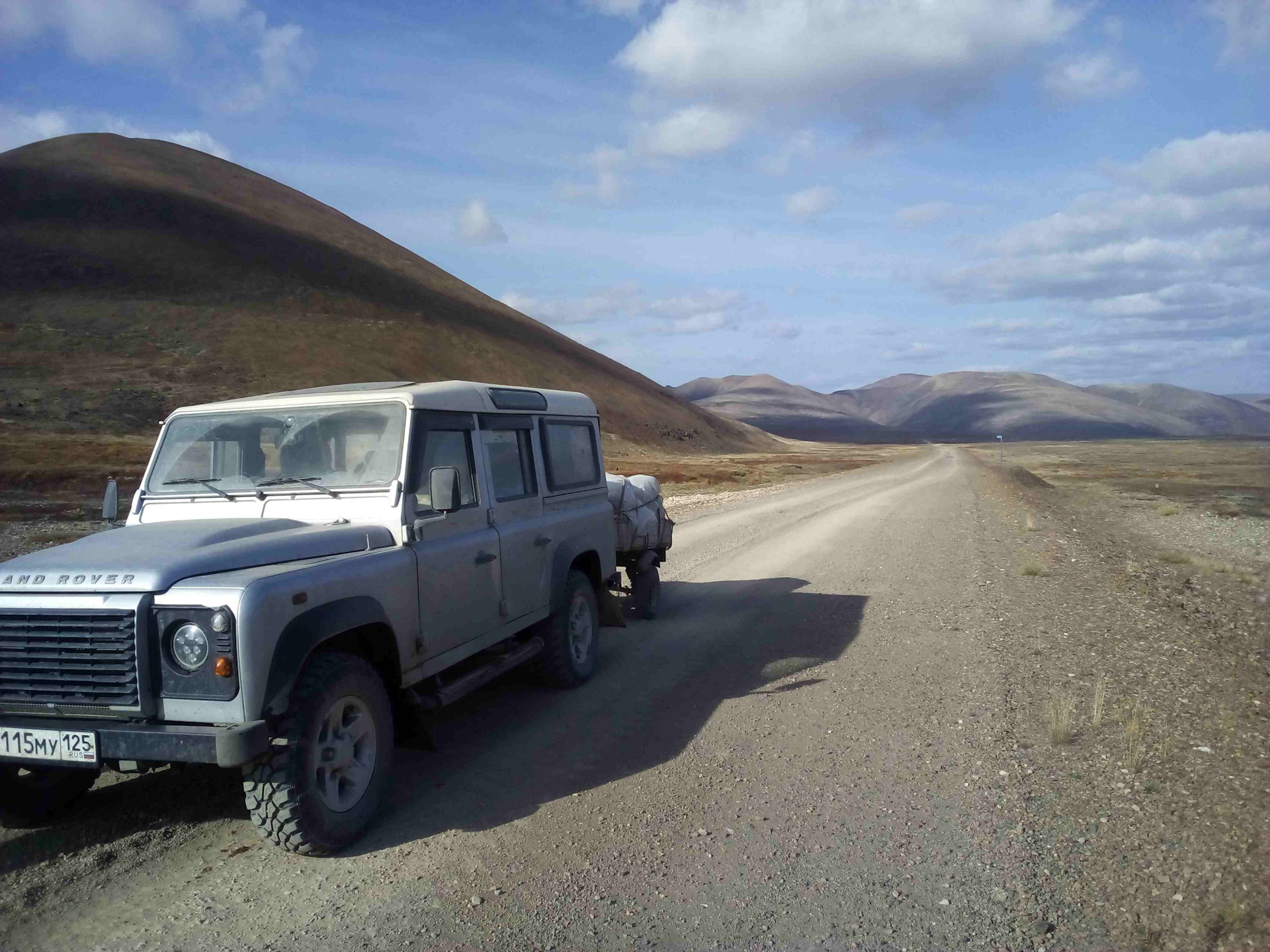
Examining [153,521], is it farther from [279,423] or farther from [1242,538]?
[1242,538]

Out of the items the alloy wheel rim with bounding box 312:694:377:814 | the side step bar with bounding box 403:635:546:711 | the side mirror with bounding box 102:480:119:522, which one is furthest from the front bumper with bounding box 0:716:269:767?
the side mirror with bounding box 102:480:119:522

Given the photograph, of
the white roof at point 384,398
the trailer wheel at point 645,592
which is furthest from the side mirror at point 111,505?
the trailer wheel at point 645,592

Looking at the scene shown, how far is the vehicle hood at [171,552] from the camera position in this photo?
13.7 feet

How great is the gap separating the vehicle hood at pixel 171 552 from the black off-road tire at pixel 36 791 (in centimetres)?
98

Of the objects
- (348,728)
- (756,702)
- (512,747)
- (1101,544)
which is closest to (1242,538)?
(1101,544)

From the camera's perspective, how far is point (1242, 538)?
21.7 m

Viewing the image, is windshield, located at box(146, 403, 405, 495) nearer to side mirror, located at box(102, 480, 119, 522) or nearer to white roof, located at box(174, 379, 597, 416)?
white roof, located at box(174, 379, 597, 416)

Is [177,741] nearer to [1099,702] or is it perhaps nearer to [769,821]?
[769,821]

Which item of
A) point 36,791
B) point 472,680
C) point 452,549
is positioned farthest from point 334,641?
point 36,791

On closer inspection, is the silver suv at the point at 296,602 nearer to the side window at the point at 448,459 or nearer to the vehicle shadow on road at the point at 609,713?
the side window at the point at 448,459

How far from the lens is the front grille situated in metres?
4.08

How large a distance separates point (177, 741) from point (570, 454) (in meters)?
4.32

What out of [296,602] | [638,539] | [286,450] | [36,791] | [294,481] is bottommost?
[36,791]

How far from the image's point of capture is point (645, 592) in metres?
9.73
